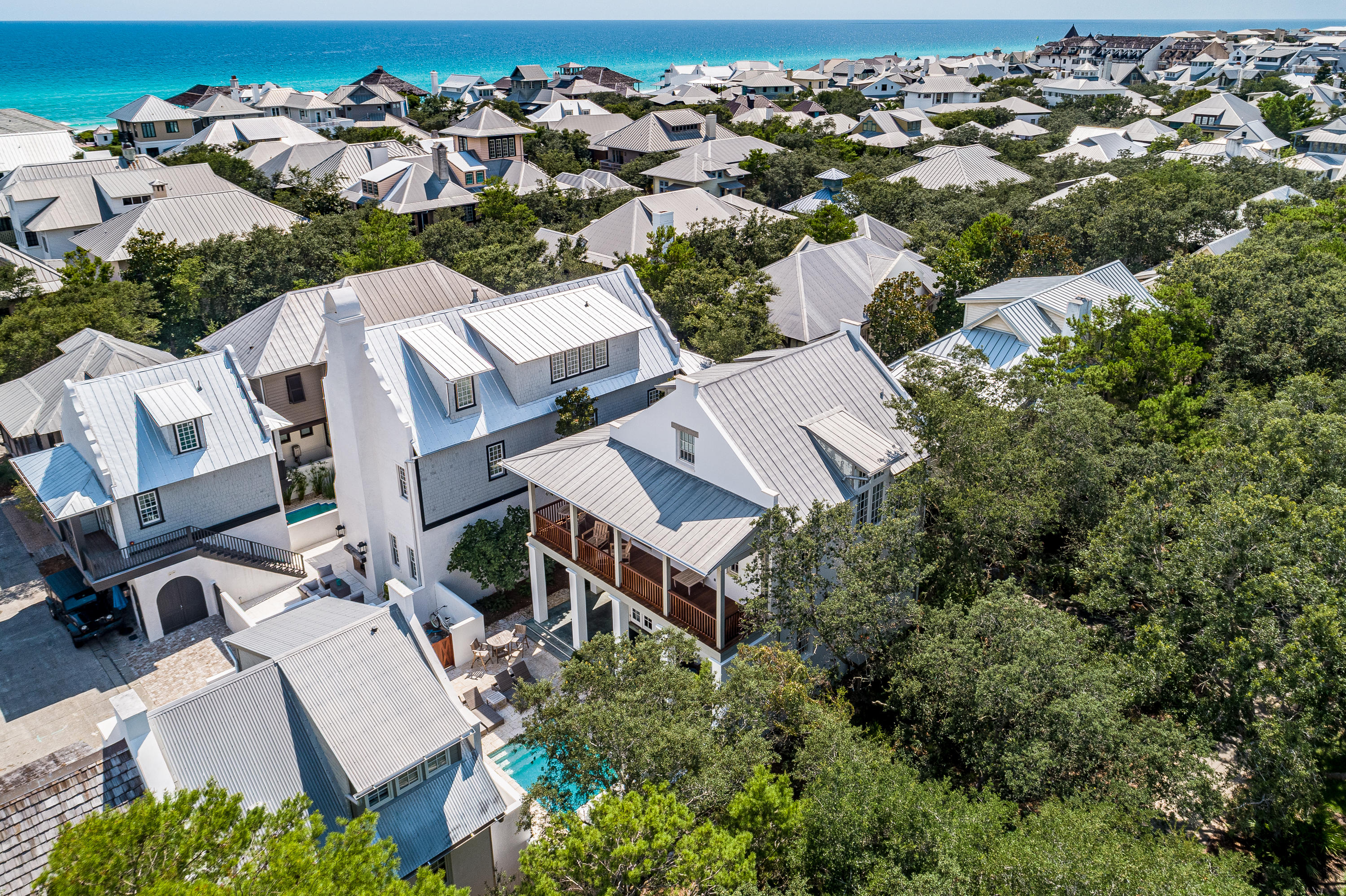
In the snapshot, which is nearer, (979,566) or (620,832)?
(620,832)

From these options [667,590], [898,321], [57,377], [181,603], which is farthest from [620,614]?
[57,377]

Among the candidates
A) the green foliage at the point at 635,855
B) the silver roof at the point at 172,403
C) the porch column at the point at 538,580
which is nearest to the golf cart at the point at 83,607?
the silver roof at the point at 172,403

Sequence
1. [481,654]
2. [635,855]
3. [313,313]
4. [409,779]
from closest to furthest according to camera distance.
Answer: [635,855]
[409,779]
[481,654]
[313,313]

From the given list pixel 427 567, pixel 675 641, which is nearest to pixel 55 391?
pixel 427 567

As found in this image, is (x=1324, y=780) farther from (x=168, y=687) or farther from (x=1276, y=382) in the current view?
(x=168, y=687)

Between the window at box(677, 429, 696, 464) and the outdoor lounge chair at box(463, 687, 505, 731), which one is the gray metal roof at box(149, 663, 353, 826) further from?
the window at box(677, 429, 696, 464)

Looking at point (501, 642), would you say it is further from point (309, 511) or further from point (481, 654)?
point (309, 511)
